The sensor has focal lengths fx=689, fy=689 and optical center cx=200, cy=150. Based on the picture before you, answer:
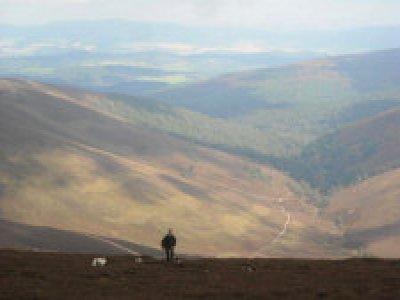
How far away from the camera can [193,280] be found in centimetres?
4553

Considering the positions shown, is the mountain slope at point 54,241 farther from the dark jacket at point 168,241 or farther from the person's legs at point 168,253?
the dark jacket at point 168,241

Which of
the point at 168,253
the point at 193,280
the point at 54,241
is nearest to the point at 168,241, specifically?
the point at 168,253

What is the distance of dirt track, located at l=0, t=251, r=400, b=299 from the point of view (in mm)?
39812

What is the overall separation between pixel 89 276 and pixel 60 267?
541 cm

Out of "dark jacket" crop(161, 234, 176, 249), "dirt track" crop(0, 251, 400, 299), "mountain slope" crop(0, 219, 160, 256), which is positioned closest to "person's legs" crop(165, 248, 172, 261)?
"dark jacket" crop(161, 234, 176, 249)

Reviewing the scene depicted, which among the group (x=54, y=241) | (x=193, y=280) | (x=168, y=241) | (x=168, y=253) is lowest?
(x=193, y=280)

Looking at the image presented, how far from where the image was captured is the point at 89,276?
154ft

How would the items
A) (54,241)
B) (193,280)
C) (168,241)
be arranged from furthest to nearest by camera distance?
1. (54,241)
2. (168,241)
3. (193,280)

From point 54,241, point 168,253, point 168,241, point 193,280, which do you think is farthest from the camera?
point 54,241

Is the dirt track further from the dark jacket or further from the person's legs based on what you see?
the dark jacket

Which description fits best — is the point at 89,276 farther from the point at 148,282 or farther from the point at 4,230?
the point at 4,230

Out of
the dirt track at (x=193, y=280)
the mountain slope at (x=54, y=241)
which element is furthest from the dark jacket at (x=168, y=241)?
the mountain slope at (x=54, y=241)

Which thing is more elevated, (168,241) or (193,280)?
(168,241)

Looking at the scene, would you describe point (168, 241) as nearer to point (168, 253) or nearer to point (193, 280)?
point (168, 253)
